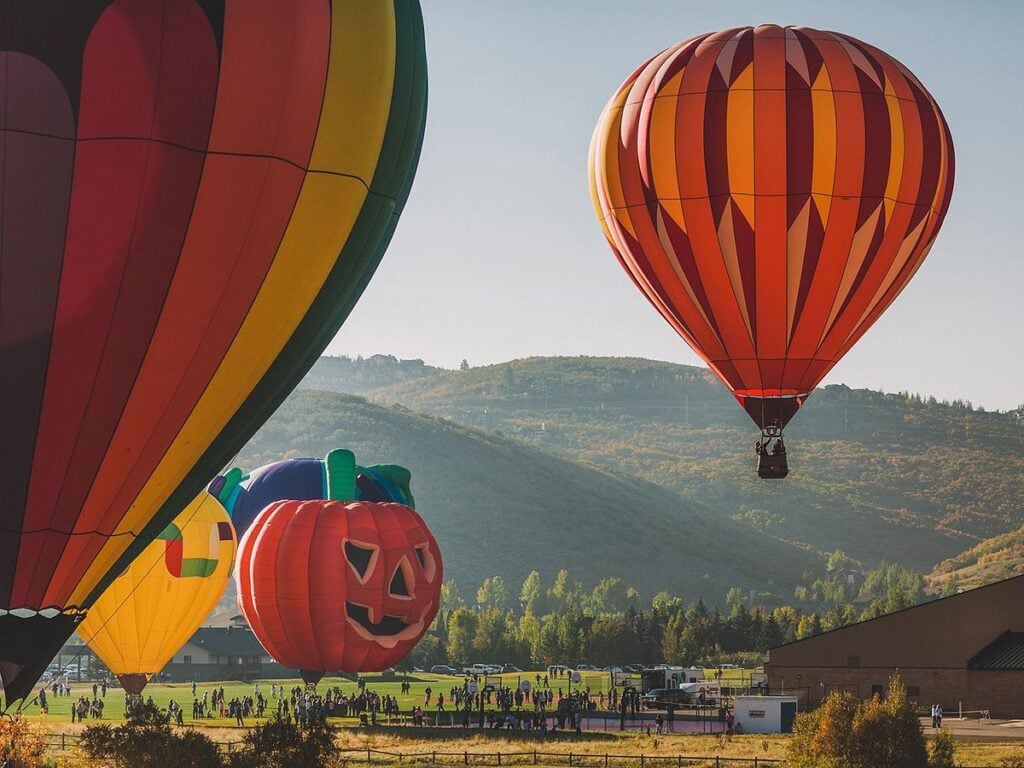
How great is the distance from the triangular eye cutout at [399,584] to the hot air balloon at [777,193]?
12955 mm

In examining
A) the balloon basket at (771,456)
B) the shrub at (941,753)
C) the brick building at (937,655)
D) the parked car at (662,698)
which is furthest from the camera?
the parked car at (662,698)

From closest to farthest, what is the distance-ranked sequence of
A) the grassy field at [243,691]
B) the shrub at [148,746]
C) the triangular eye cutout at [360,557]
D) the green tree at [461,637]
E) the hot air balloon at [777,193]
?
the shrub at [148,746] < the hot air balloon at [777,193] < the triangular eye cutout at [360,557] < the grassy field at [243,691] < the green tree at [461,637]

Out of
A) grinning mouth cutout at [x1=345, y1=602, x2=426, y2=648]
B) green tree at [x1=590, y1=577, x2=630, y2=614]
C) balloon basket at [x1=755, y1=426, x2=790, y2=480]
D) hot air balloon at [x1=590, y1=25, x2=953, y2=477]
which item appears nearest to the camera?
balloon basket at [x1=755, y1=426, x2=790, y2=480]

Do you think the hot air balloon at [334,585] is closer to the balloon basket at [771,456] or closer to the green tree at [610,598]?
the balloon basket at [771,456]

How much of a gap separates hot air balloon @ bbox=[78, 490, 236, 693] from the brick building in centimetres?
2207

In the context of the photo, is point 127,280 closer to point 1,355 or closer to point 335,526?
point 1,355

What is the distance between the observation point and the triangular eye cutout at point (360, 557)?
42.5 meters

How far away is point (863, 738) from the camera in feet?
106

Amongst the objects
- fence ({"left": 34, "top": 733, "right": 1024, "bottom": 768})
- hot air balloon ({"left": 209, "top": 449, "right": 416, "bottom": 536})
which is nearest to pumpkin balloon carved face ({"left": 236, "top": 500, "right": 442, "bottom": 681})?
fence ({"left": 34, "top": 733, "right": 1024, "bottom": 768})

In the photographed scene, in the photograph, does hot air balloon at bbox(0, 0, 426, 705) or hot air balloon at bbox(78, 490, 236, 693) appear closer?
hot air balloon at bbox(0, 0, 426, 705)

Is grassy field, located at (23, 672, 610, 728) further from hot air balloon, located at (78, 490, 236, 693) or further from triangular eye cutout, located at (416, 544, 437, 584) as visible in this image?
triangular eye cutout, located at (416, 544, 437, 584)

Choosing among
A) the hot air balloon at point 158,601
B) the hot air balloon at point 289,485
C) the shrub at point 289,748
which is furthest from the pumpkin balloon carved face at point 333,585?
the shrub at point 289,748

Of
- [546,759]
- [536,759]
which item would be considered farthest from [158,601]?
→ [546,759]

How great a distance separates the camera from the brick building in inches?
2103
